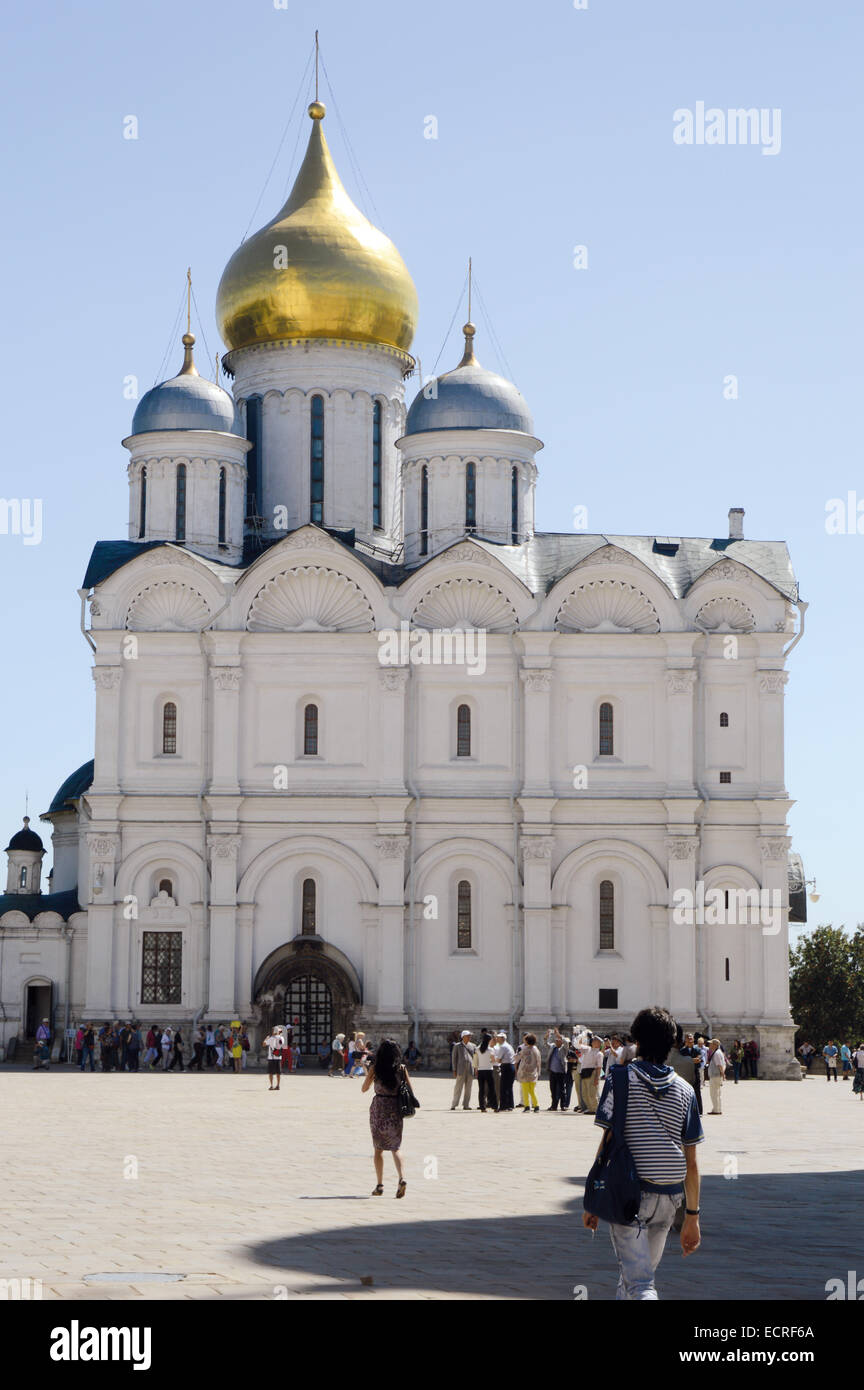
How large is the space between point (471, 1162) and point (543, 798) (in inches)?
989

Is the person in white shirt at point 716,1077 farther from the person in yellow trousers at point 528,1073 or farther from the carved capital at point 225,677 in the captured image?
the carved capital at point 225,677

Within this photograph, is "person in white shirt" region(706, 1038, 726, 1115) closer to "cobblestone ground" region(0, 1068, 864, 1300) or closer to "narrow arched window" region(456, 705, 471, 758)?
"cobblestone ground" region(0, 1068, 864, 1300)

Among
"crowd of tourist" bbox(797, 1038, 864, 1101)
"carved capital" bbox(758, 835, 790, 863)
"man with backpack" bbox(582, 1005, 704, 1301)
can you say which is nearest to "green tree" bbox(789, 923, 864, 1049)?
"crowd of tourist" bbox(797, 1038, 864, 1101)

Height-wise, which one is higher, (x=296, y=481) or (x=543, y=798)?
(x=296, y=481)

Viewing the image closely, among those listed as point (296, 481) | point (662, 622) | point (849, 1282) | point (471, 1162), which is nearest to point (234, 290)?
point (296, 481)

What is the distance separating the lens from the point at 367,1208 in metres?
15.8

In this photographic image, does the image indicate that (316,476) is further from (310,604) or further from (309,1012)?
(309,1012)

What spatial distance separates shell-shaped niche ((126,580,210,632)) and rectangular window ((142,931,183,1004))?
711 centimetres

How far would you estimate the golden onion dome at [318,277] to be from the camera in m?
50.3

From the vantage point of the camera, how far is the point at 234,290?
51.4 meters

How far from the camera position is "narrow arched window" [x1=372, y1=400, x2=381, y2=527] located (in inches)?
2051

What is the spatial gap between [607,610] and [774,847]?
264 inches

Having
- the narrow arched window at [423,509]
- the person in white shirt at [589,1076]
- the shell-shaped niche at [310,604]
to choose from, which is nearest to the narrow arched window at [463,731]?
the shell-shaped niche at [310,604]
